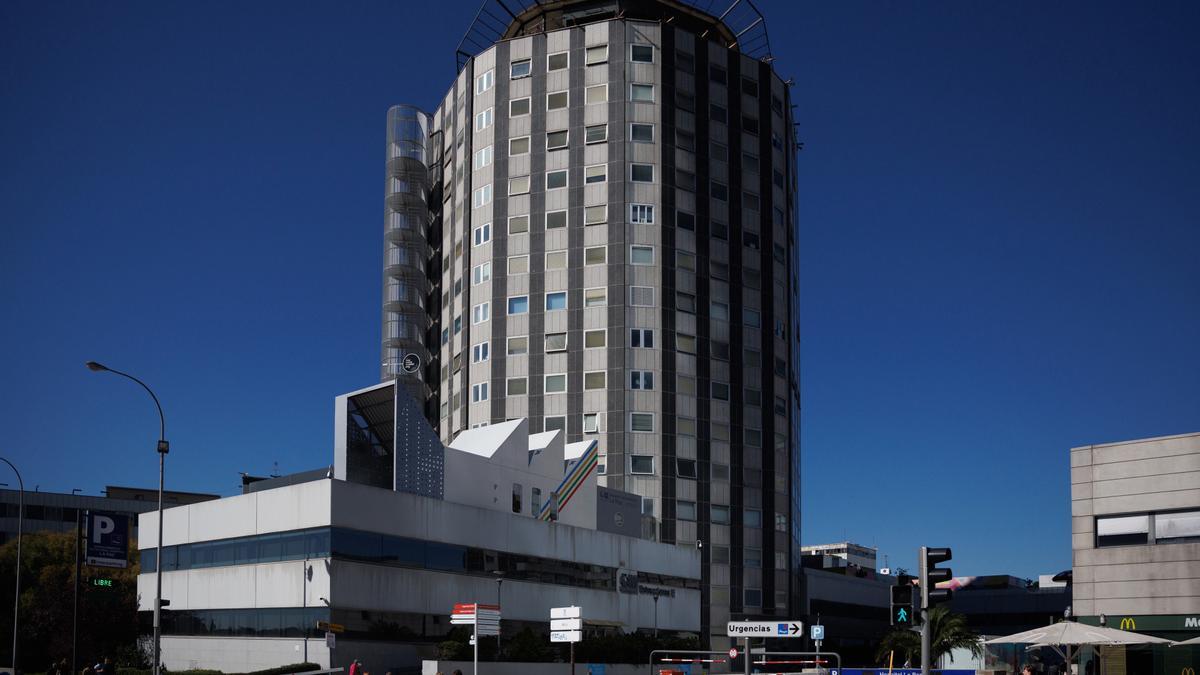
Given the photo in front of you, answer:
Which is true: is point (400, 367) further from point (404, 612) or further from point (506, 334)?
point (404, 612)

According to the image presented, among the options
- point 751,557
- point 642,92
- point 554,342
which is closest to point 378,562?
Result: point 554,342

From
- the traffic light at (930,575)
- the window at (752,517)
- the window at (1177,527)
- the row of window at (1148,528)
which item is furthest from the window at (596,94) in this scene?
the traffic light at (930,575)

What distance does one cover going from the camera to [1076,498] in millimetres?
49312

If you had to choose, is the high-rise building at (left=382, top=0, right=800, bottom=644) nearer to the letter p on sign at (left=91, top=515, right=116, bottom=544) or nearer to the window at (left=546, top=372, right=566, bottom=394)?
the window at (left=546, top=372, right=566, bottom=394)

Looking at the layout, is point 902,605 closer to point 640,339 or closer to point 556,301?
point 640,339

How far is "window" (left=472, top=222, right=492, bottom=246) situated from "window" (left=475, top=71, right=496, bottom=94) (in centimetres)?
1099

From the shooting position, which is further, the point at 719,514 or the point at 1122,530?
the point at 719,514

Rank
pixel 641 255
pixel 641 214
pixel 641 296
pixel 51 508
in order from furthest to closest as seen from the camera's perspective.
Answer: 1. pixel 51 508
2. pixel 641 214
3. pixel 641 255
4. pixel 641 296

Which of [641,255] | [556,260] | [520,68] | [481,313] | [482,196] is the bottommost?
[481,313]

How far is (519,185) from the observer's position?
94875mm

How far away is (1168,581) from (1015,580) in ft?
301

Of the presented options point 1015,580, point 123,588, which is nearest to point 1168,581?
point 123,588

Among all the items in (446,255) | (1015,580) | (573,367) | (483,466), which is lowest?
(1015,580)

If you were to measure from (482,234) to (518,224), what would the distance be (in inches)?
144
